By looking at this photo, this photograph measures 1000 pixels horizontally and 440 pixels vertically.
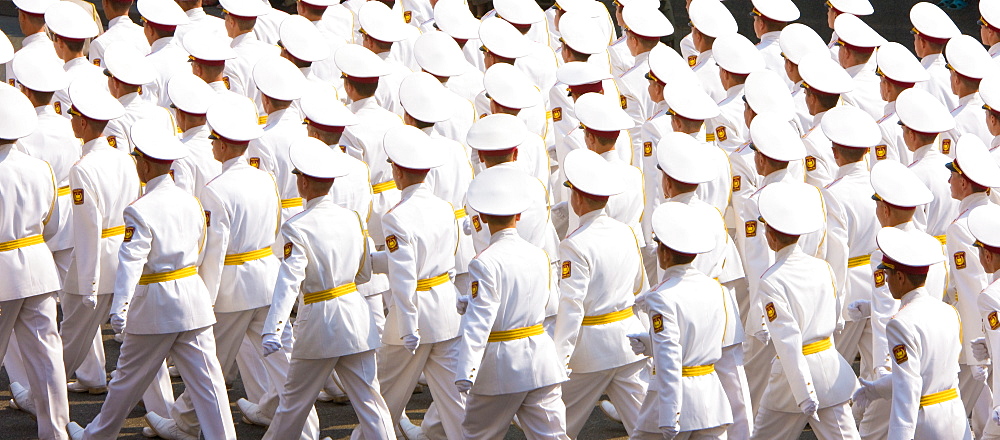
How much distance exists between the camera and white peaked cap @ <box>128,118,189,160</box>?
6852 millimetres

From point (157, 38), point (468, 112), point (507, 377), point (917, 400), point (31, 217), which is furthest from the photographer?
point (157, 38)

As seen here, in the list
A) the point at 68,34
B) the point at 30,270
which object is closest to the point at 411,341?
the point at 30,270

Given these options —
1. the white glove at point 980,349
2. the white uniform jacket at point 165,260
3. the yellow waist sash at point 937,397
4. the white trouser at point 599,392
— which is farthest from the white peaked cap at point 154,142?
the white glove at point 980,349

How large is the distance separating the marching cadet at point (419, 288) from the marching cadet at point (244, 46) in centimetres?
268

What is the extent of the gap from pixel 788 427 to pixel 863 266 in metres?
1.48

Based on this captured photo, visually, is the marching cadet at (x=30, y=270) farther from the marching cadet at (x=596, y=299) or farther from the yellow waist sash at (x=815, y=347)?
the yellow waist sash at (x=815, y=347)

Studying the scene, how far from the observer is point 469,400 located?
6.55 m

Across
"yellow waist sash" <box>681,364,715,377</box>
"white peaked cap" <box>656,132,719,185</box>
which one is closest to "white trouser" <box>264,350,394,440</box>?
"yellow waist sash" <box>681,364,715,377</box>

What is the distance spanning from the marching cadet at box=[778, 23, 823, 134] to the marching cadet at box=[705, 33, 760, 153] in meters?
0.43

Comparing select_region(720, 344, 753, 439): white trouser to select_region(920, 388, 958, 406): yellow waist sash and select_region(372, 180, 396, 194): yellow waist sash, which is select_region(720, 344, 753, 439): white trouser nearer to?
select_region(920, 388, 958, 406): yellow waist sash

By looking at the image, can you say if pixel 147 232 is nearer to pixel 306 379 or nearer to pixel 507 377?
pixel 306 379

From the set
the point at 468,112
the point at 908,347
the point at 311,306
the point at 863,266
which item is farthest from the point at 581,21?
the point at 908,347

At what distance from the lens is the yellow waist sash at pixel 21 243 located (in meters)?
7.21

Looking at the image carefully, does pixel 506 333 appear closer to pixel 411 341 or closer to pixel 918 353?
pixel 411 341
